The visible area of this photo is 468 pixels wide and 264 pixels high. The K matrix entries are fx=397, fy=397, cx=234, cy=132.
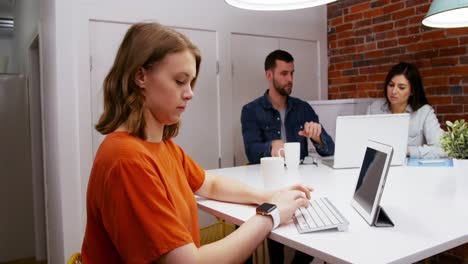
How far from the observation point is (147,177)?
928 mm

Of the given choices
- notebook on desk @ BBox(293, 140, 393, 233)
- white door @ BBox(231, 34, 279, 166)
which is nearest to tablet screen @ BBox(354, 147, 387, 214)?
notebook on desk @ BBox(293, 140, 393, 233)

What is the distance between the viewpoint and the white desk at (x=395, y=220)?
3.11 feet

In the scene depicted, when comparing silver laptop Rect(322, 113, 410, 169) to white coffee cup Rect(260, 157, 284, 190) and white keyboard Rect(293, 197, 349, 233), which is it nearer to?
white coffee cup Rect(260, 157, 284, 190)

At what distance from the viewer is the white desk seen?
947 mm

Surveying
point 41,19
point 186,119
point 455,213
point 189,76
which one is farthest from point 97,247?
point 41,19

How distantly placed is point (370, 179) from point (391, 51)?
2.58m

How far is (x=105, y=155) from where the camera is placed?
37.7 inches

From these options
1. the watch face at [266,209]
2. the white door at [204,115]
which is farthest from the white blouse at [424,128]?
the watch face at [266,209]

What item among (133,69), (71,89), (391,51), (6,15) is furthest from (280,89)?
(6,15)

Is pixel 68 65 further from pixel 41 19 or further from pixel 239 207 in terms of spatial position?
pixel 239 207

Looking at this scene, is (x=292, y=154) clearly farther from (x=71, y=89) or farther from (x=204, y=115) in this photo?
(x=71, y=89)

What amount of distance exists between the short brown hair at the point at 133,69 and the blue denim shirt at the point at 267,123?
5.57 feet

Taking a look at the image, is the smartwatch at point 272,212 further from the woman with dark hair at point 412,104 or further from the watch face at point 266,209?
the woman with dark hair at point 412,104

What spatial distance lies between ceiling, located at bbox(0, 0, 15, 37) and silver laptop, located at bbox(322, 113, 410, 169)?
15.4 feet
